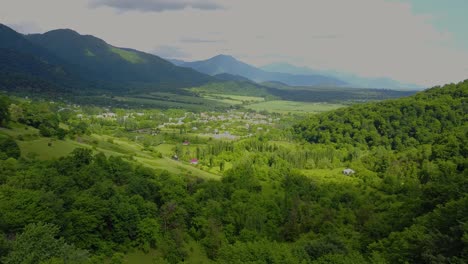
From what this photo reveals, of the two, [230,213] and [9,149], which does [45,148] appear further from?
[230,213]

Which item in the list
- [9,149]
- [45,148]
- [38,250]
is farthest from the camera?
[45,148]

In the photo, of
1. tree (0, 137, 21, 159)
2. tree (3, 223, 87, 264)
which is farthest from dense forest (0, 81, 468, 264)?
tree (0, 137, 21, 159)

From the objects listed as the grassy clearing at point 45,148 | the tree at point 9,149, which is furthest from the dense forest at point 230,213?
the grassy clearing at point 45,148

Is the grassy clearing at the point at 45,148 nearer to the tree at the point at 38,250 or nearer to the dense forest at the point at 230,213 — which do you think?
the dense forest at the point at 230,213

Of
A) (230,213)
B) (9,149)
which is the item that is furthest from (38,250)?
(9,149)

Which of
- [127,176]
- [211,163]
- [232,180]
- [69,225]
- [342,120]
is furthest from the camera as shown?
[342,120]

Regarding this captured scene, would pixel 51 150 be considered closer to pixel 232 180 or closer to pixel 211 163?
pixel 232 180

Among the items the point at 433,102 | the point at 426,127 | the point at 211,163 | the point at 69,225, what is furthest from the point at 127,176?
the point at 433,102

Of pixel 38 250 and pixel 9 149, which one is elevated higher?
pixel 9 149
